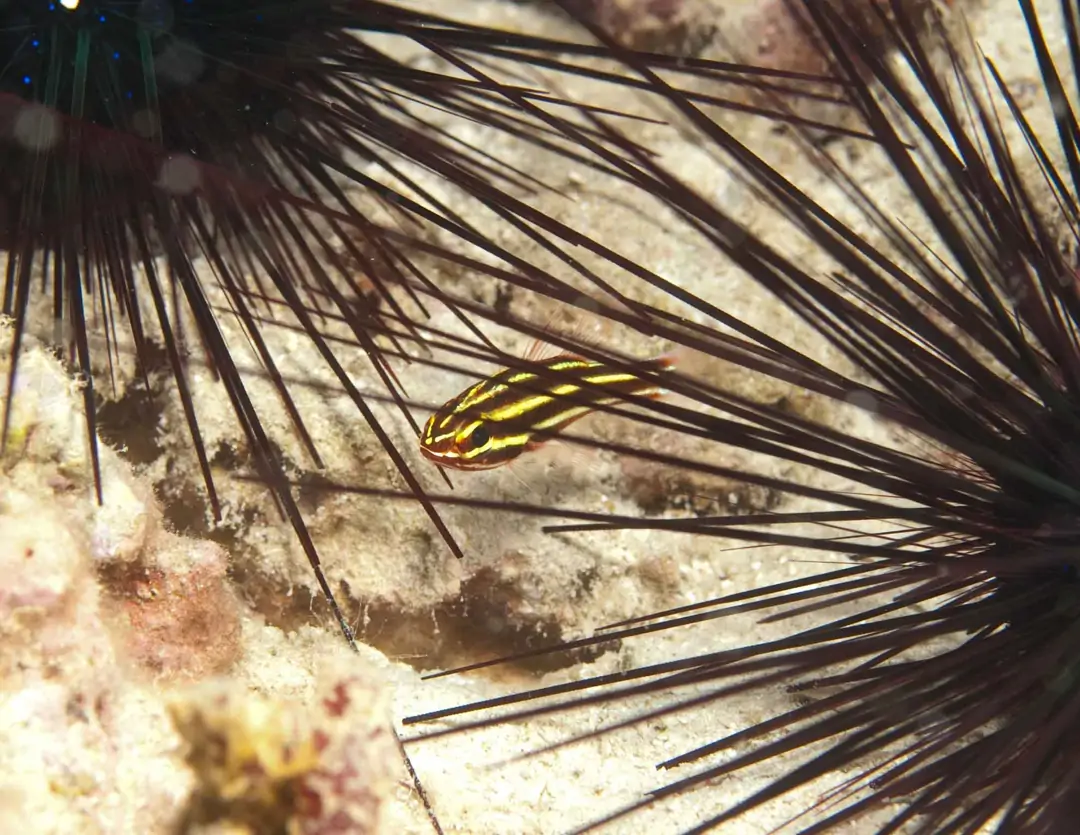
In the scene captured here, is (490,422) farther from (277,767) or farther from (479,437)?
(277,767)

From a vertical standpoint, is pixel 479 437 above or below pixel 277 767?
above

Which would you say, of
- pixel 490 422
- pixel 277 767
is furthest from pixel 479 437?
pixel 277 767

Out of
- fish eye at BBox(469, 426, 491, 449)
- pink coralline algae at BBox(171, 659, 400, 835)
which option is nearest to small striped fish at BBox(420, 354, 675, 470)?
fish eye at BBox(469, 426, 491, 449)

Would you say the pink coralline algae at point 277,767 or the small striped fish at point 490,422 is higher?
the small striped fish at point 490,422

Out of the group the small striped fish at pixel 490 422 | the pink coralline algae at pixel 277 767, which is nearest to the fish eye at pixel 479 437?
the small striped fish at pixel 490 422

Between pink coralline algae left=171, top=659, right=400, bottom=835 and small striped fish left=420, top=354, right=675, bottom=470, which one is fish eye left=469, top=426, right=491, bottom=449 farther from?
pink coralline algae left=171, top=659, right=400, bottom=835

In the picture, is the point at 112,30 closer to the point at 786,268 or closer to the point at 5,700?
the point at 5,700

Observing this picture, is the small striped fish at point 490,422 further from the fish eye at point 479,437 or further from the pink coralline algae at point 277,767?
the pink coralline algae at point 277,767

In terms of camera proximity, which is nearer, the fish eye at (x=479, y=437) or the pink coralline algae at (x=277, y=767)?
the pink coralline algae at (x=277, y=767)

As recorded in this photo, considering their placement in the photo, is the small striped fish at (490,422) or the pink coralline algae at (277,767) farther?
the small striped fish at (490,422)
